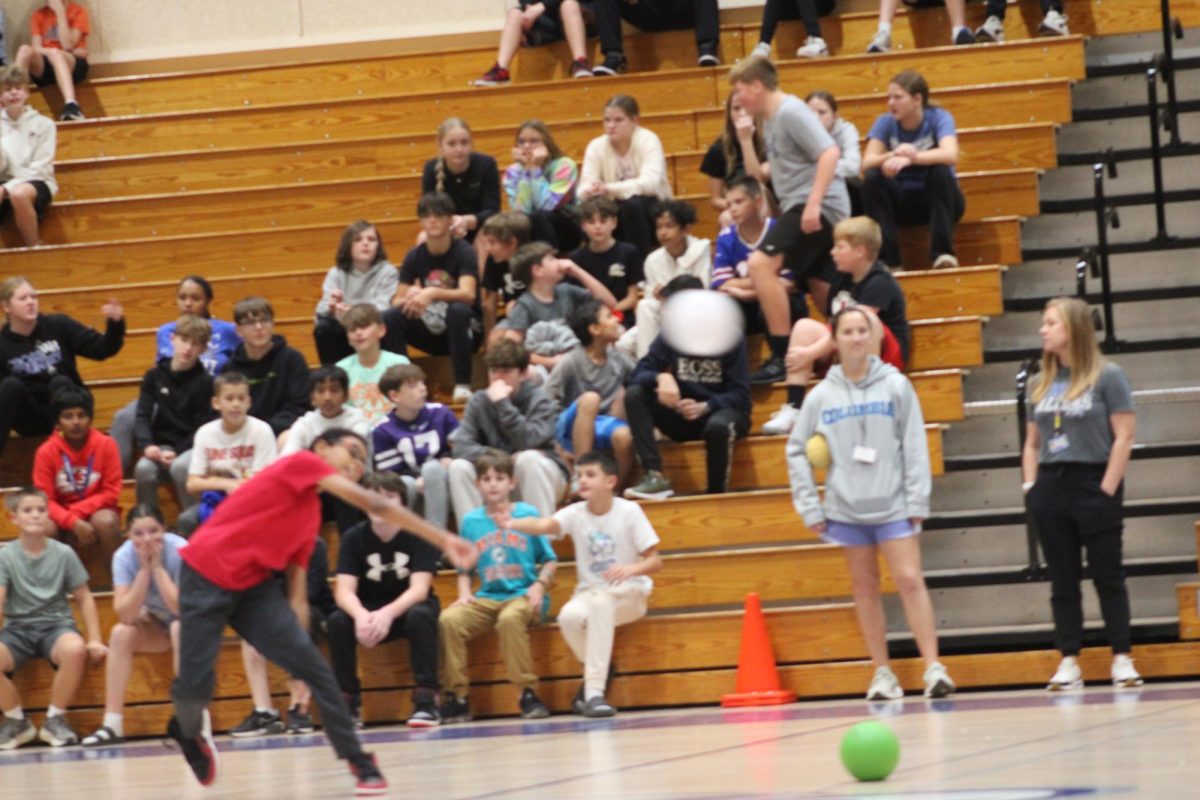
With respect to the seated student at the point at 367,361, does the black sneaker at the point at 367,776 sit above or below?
below

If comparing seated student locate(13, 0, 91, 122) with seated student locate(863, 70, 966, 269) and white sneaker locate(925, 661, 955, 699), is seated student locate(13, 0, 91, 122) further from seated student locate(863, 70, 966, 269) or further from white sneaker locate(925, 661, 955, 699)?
white sneaker locate(925, 661, 955, 699)

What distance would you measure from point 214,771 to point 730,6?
400 inches

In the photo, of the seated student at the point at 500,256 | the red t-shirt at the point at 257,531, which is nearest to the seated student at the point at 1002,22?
the seated student at the point at 500,256

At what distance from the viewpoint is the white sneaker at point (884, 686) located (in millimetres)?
9500

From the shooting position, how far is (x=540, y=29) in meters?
15.6

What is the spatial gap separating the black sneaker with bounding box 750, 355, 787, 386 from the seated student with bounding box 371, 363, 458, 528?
1925 millimetres

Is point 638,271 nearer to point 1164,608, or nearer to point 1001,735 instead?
point 1164,608

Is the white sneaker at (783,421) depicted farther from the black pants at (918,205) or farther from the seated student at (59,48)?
the seated student at (59,48)

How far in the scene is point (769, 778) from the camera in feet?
21.3

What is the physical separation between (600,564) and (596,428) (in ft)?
3.92

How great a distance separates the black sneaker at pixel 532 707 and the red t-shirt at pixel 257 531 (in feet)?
9.86

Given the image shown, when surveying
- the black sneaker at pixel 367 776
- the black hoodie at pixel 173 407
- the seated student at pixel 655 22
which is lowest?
the black sneaker at pixel 367 776

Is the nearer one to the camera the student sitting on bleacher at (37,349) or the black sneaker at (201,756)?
the black sneaker at (201,756)

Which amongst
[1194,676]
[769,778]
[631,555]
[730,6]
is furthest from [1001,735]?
[730,6]
